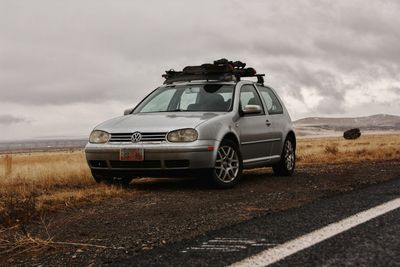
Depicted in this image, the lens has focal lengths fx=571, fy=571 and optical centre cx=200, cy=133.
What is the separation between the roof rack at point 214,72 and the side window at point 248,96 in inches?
8.4

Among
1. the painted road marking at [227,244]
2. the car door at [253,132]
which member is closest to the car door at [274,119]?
the car door at [253,132]

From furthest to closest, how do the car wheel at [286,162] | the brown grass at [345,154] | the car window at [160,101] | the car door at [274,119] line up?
the brown grass at [345,154]
the car wheel at [286,162]
the car door at [274,119]
the car window at [160,101]

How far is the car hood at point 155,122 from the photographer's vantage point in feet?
24.7

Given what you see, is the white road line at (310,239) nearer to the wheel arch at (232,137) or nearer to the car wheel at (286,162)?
the wheel arch at (232,137)

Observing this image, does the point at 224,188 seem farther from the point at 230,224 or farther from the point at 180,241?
the point at 180,241

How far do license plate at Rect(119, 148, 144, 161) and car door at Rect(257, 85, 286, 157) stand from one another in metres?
2.58

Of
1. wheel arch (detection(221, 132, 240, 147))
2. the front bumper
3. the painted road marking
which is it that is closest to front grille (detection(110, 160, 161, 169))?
the front bumper

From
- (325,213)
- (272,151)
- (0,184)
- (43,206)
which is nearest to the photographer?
(325,213)

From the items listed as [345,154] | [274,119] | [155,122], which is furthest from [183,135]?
[345,154]

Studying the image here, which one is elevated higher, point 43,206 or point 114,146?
point 114,146

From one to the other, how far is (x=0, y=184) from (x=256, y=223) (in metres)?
7.15

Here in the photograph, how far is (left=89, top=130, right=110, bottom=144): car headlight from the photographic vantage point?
25.7 ft

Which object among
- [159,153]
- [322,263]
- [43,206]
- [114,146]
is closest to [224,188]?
[159,153]

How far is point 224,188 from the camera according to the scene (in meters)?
7.81
